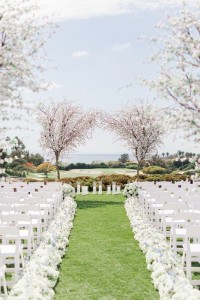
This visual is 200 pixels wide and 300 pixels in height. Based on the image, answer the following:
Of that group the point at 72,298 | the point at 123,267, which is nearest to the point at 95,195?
the point at 123,267

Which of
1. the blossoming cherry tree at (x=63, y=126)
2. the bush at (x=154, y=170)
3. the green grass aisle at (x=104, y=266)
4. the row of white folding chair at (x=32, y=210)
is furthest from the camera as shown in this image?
the bush at (x=154, y=170)

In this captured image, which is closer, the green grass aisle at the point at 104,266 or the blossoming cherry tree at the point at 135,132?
the green grass aisle at the point at 104,266

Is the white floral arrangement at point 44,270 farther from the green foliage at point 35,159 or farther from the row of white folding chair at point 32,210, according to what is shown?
the green foliage at point 35,159

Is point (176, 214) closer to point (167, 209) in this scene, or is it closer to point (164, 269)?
point (164, 269)

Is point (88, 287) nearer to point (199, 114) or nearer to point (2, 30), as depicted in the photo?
point (199, 114)

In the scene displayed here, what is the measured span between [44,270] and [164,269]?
1.94m

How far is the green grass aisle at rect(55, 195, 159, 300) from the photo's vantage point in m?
8.20

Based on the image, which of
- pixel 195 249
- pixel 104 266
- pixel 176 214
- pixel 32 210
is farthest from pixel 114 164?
pixel 195 249

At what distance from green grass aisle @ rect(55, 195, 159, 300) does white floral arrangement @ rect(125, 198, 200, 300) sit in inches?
8.9

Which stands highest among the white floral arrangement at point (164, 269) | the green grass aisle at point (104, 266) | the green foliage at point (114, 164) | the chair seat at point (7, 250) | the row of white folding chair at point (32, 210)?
the green foliage at point (114, 164)

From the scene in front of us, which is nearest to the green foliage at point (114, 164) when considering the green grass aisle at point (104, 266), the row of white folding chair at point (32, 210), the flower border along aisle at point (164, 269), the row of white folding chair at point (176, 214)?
the green grass aisle at point (104, 266)

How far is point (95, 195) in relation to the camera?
28.6 meters

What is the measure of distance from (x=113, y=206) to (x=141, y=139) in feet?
35.5

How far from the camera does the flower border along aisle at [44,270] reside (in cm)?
632
